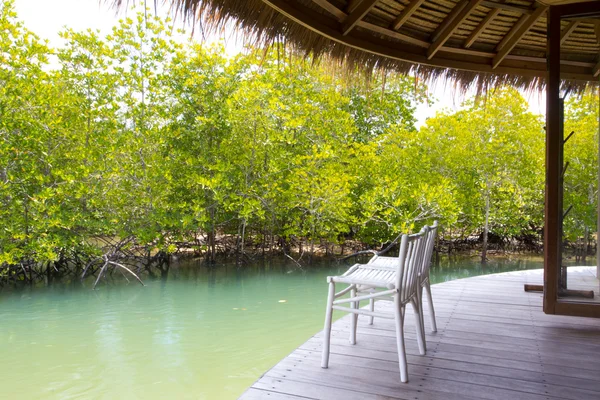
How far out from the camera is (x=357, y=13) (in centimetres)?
298

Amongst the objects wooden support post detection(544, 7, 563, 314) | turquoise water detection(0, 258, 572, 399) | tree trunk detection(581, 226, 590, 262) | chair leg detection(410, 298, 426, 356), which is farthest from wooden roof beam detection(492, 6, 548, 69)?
turquoise water detection(0, 258, 572, 399)

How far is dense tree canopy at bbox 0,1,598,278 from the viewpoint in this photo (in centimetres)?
706

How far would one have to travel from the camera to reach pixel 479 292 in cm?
407

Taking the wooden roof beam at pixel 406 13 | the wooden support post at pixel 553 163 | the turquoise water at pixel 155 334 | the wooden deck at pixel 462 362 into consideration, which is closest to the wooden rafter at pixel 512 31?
the wooden support post at pixel 553 163

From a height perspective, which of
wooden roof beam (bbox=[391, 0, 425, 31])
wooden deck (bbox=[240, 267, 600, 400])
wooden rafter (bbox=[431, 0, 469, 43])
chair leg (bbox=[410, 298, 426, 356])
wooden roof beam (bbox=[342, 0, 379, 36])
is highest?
wooden rafter (bbox=[431, 0, 469, 43])

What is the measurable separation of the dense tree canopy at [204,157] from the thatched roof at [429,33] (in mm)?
2144

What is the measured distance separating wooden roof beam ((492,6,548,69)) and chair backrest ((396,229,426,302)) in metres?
1.99

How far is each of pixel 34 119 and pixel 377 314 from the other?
6600 mm

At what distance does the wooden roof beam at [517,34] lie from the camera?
10.9 feet

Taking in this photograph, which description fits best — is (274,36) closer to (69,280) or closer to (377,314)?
(377,314)

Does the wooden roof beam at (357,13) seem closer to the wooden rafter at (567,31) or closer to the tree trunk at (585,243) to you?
the wooden rafter at (567,31)

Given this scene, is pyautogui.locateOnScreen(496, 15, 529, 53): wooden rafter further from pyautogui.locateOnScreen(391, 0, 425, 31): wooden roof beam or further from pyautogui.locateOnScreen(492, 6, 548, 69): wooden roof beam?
pyautogui.locateOnScreen(391, 0, 425, 31): wooden roof beam

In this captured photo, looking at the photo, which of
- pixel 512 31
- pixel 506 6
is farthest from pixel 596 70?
pixel 512 31

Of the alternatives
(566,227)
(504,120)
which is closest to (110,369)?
(566,227)
